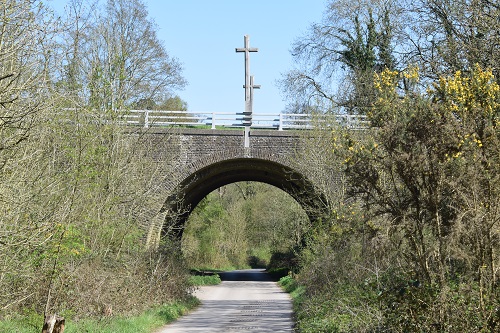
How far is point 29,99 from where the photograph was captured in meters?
9.64

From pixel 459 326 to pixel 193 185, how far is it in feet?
67.7

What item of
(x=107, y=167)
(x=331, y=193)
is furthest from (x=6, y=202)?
(x=331, y=193)

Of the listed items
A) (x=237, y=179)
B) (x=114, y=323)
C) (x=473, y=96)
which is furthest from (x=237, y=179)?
(x=473, y=96)

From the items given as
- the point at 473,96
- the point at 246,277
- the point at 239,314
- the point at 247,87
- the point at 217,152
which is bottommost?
the point at 239,314

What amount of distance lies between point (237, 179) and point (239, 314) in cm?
1654

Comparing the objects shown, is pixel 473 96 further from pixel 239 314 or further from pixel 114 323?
pixel 239 314

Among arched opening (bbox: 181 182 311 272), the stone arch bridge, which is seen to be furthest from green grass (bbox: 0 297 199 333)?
arched opening (bbox: 181 182 311 272)

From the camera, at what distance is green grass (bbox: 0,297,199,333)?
11312 mm

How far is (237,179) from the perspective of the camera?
34031 mm

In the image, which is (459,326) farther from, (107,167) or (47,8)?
(107,167)

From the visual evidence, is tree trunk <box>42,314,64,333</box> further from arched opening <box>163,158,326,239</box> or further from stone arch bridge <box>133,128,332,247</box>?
stone arch bridge <box>133,128,332,247</box>

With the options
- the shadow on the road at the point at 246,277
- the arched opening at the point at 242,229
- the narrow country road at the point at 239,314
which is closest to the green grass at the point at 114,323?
the narrow country road at the point at 239,314

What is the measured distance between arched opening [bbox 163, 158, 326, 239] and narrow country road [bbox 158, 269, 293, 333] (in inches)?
113

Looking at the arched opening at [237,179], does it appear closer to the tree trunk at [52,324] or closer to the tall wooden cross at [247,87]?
the tall wooden cross at [247,87]
